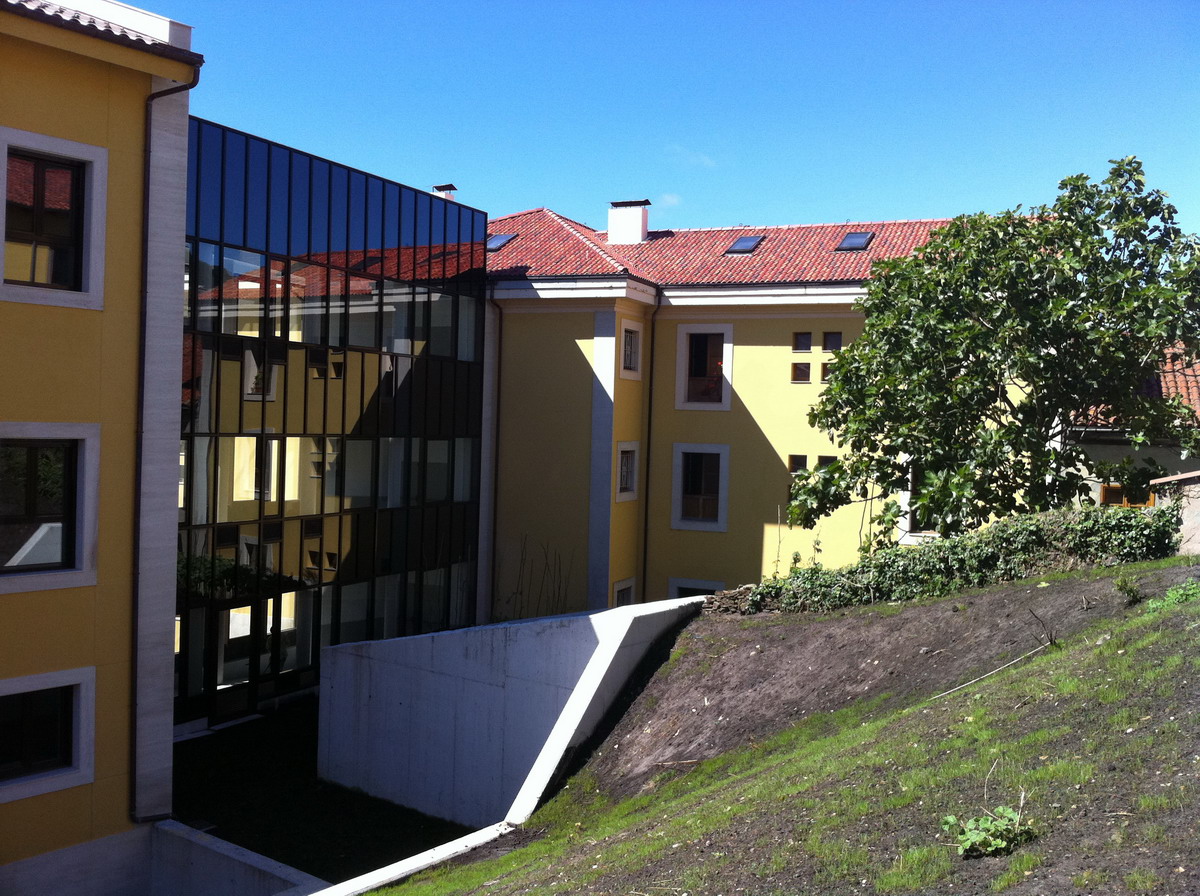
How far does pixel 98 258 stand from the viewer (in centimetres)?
1279

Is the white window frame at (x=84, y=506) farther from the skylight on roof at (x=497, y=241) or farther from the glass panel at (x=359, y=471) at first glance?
the skylight on roof at (x=497, y=241)

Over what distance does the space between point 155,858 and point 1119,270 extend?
15604mm

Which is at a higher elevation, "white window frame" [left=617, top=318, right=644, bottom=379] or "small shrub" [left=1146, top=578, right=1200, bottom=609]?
"white window frame" [left=617, top=318, right=644, bottom=379]

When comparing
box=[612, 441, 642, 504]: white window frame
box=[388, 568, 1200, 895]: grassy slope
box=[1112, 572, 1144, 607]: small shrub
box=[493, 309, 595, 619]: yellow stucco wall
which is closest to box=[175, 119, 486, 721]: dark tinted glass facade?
box=[493, 309, 595, 619]: yellow stucco wall

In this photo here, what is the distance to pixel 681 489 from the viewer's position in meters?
24.8

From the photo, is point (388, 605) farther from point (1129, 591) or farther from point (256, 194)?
point (1129, 591)

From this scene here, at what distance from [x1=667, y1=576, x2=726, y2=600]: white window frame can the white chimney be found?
31.0ft

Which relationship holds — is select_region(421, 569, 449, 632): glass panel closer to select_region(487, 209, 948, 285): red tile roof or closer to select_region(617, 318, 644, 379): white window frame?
select_region(617, 318, 644, 379): white window frame

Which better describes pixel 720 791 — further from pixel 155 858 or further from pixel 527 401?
pixel 527 401

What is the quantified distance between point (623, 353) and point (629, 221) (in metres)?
5.61

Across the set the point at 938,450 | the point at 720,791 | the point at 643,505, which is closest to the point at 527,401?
the point at 643,505

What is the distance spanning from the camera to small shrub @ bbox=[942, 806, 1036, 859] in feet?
19.2

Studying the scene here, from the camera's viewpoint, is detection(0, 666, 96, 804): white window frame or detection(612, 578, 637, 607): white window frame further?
detection(612, 578, 637, 607): white window frame

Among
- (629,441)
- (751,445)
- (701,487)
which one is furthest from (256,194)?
(751,445)
